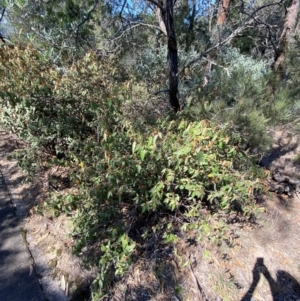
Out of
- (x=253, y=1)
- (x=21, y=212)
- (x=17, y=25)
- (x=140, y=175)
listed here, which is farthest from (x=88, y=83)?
(x=253, y=1)

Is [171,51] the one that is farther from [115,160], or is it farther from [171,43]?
[115,160]

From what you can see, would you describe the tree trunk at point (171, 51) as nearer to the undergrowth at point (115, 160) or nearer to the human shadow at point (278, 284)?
the undergrowth at point (115, 160)

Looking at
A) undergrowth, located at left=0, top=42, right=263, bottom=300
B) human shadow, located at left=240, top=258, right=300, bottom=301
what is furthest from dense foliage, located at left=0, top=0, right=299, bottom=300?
human shadow, located at left=240, top=258, right=300, bottom=301

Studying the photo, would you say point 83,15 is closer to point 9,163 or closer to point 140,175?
point 9,163

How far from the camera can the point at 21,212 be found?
2.49m

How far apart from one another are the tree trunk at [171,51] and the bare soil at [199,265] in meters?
1.21

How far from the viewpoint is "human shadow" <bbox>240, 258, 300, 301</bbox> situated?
1777mm

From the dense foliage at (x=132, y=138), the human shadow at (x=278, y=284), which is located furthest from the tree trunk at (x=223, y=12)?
the human shadow at (x=278, y=284)

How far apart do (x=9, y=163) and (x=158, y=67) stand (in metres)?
2.87

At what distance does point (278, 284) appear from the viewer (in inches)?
72.7

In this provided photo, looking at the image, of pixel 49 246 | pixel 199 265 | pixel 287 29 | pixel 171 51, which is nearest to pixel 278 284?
pixel 199 265

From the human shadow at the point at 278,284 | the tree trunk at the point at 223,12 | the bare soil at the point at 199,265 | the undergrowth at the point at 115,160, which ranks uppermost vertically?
the tree trunk at the point at 223,12

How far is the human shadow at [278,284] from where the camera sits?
178cm

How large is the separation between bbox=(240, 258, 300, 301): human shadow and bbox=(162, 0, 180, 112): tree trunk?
191 cm
